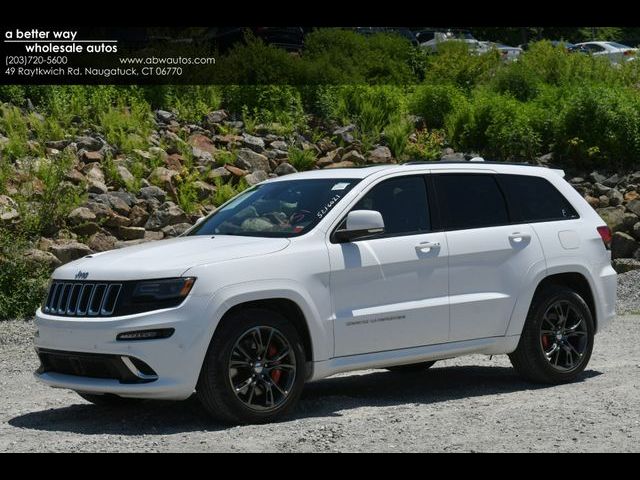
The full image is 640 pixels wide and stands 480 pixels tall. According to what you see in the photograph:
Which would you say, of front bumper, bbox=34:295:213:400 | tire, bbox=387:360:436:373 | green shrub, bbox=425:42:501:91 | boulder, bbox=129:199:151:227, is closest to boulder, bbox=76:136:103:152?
boulder, bbox=129:199:151:227

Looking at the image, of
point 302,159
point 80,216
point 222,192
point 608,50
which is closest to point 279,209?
point 80,216

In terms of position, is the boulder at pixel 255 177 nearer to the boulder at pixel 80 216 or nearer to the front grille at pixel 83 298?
the boulder at pixel 80 216

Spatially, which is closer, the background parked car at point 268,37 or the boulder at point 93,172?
the boulder at point 93,172

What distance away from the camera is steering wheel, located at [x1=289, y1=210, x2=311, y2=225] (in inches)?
340

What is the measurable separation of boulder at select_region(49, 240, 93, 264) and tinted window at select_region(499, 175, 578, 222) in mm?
7100

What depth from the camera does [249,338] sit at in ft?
26.0

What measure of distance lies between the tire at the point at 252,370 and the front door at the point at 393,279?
46 cm

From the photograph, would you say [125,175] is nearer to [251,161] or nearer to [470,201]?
[251,161]

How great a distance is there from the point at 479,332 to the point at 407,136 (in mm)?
11110

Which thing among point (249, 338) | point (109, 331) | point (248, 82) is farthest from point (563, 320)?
point (248, 82)

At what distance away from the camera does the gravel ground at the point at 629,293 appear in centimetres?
1564

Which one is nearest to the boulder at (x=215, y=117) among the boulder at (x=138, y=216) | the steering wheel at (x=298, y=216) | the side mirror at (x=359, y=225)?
the boulder at (x=138, y=216)

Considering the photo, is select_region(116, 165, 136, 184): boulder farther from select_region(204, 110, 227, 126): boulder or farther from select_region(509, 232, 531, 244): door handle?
select_region(509, 232, 531, 244): door handle
